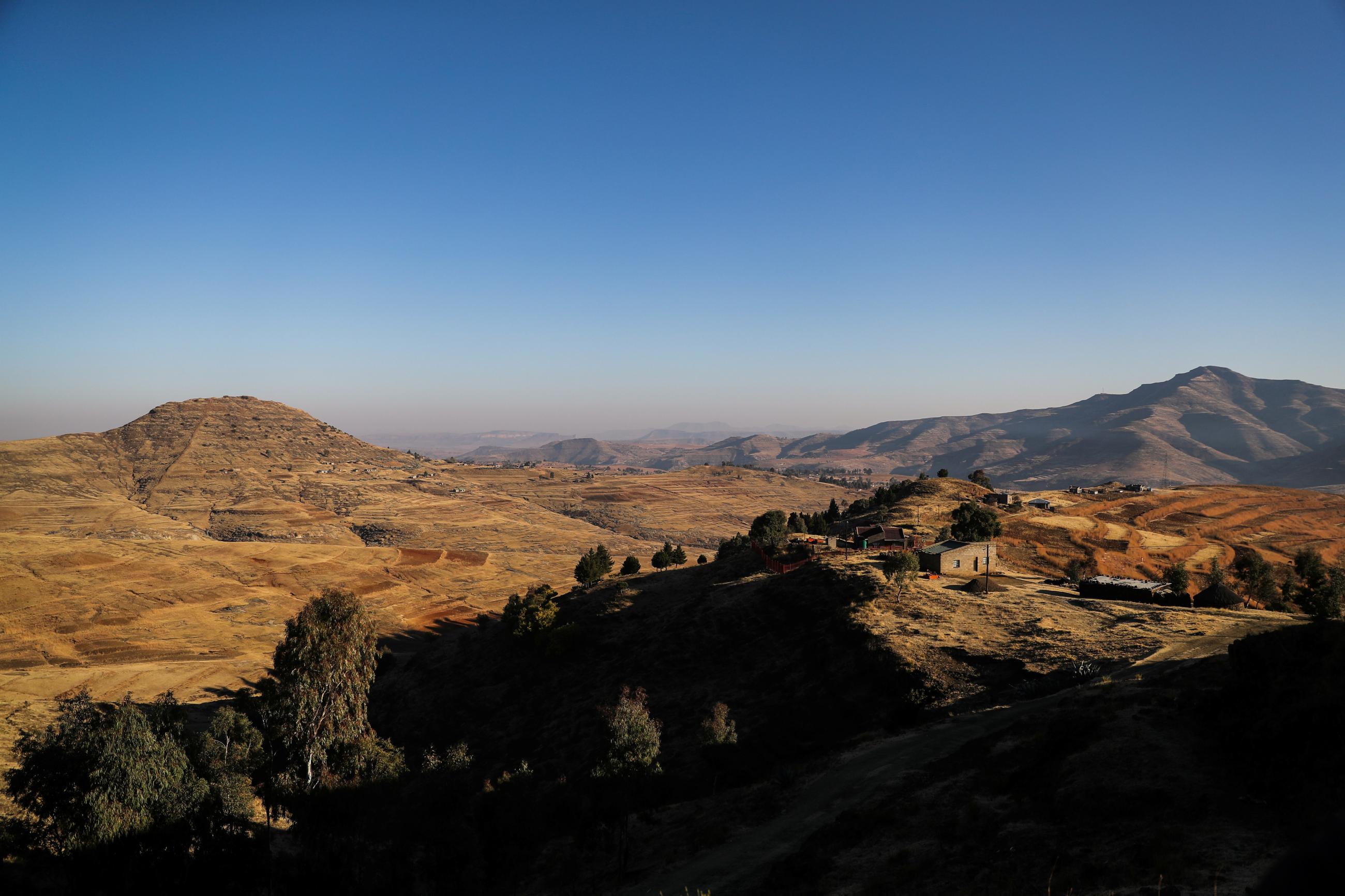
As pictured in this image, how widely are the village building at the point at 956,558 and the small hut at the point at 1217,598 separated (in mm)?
14683

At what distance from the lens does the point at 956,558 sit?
56.8 metres

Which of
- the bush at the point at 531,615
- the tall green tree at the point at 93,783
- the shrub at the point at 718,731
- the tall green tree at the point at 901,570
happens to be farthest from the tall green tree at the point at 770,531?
the tall green tree at the point at 93,783

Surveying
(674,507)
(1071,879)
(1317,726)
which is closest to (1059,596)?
(1317,726)

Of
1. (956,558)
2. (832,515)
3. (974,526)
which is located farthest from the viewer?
(832,515)

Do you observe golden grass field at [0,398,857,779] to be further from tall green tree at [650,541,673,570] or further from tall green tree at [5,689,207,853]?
tall green tree at [650,541,673,570]

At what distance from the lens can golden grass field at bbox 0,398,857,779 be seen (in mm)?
65250

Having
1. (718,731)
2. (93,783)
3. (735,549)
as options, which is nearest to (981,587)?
(718,731)

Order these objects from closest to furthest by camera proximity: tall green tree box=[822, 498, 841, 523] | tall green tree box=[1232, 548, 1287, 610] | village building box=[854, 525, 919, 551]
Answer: tall green tree box=[1232, 548, 1287, 610], village building box=[854, 525, 919, 551], tall green tree box=[822, 498, 841, 523]

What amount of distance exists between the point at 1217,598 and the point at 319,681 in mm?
59351

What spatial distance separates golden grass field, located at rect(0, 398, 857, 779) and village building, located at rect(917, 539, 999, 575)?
64876mm

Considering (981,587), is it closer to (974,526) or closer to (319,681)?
(974,526)

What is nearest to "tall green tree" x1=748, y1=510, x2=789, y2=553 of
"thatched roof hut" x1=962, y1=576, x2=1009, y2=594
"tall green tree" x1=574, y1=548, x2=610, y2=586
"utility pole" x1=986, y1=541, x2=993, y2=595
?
"utility pole" x1=986, y1=541, x2=993, y2=595

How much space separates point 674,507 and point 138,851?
178m

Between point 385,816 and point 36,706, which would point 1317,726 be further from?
point 36,706
